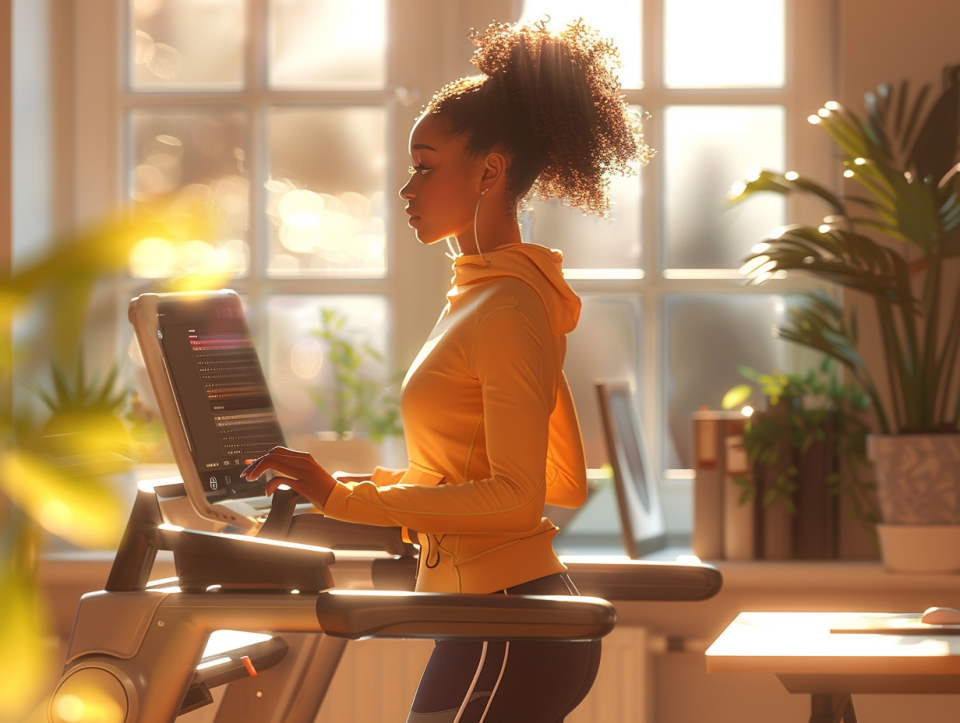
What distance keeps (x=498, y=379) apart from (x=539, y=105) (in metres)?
0.36

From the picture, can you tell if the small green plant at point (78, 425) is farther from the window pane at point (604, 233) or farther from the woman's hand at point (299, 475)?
the window pane at point (604, 233)

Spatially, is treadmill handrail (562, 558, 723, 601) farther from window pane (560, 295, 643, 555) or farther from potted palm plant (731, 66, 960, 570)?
window pane (560, 295, 643, 555)

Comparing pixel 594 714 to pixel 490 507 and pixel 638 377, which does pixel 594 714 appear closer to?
pixel 638 377

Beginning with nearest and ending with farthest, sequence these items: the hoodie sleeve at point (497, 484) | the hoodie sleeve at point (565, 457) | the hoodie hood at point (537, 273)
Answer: the hoodie sleeve at point (497, 484)
the hoodie hood at point (537, 273)
the hoodie sleeve at point (565, 457)

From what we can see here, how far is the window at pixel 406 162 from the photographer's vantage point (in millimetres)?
2654

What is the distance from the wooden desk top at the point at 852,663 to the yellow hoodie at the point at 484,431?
31 cm

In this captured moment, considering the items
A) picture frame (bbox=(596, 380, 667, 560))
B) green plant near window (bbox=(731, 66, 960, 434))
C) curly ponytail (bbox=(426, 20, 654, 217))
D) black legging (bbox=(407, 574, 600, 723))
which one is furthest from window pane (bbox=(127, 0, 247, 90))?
black legging (bbox=(407, 574, 600, 723))

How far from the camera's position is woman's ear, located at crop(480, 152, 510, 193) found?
1.24m

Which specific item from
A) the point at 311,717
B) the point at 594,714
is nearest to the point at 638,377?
the point at 594,714

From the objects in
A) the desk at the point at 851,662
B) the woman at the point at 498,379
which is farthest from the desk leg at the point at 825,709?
the woman at the point at 498,379

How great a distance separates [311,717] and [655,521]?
1.18 m

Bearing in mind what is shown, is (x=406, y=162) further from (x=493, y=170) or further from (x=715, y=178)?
(x=493, y=170)

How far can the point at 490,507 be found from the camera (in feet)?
3.56

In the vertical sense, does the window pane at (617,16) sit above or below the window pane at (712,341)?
above
